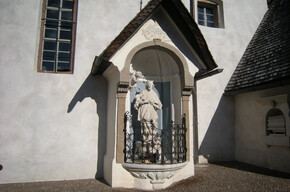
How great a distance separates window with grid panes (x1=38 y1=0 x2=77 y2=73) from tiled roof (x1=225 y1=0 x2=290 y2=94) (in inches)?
238

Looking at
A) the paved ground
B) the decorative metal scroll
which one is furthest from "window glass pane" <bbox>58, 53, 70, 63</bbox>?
the paved ground

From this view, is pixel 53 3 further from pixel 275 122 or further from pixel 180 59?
pixel 275 122

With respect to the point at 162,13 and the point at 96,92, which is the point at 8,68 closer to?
the point at 96,92

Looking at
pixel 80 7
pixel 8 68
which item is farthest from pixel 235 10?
pixel 8 68

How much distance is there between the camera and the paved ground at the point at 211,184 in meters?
5.59

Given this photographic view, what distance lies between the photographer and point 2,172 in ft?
20.6

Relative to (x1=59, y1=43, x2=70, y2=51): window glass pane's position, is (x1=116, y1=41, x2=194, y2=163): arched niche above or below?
below

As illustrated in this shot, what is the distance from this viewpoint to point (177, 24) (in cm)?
647

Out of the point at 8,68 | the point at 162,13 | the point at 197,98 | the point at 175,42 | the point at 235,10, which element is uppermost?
the point at 235,10

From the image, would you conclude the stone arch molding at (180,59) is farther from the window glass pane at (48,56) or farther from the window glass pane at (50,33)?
the window glass pane at (50,33)

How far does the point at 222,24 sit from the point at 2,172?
9.44 meters

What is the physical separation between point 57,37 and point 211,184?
6.27 meters

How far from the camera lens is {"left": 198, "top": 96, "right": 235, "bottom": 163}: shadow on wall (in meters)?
8.77

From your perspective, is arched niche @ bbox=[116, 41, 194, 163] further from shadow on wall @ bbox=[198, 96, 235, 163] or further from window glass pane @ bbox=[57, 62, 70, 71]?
shadow on wall @ bbox=[198, 96, 235, 163]
